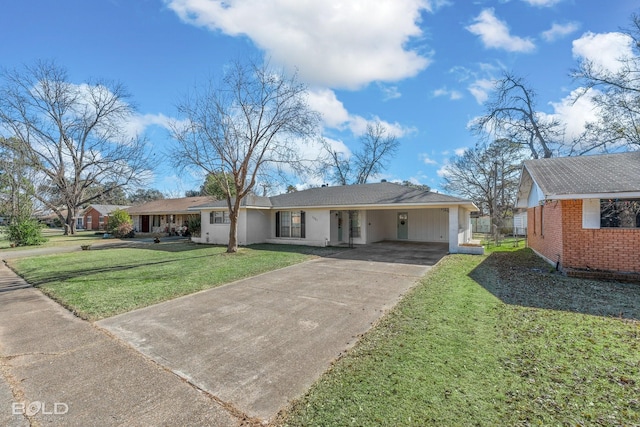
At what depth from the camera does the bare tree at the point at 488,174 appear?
24.8 m

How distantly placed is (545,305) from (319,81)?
11.7 m

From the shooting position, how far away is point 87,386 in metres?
2.97

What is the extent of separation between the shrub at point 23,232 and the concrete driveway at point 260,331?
803 inches

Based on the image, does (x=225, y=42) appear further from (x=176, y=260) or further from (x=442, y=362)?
(x=442, y=362)

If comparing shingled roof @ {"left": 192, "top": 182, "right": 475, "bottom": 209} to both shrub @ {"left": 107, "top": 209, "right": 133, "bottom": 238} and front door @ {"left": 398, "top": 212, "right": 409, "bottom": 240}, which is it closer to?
front door @ {"left": 398, "top": 212, "right": 409, "bottom": 240}

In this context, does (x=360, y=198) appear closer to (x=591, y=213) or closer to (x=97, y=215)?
(x=591, y=213)

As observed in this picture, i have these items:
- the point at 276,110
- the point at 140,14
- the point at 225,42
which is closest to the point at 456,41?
the point at 276,110

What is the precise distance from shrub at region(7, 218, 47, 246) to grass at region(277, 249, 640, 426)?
24.8m

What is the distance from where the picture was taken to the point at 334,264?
1022 cm

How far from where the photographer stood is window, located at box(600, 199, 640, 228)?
24.1ft

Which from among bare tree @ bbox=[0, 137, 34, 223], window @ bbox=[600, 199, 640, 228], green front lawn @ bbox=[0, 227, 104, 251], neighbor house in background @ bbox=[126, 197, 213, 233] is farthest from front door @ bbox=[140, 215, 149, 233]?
window @ bbox=[600, 199, 640, 228]

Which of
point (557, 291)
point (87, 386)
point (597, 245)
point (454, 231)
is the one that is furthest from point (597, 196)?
point (87, 386)

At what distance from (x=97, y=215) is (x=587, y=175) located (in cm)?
5369

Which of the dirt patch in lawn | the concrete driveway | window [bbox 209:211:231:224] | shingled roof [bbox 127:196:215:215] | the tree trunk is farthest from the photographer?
shingled roof [bbox 127:196:215:215]
